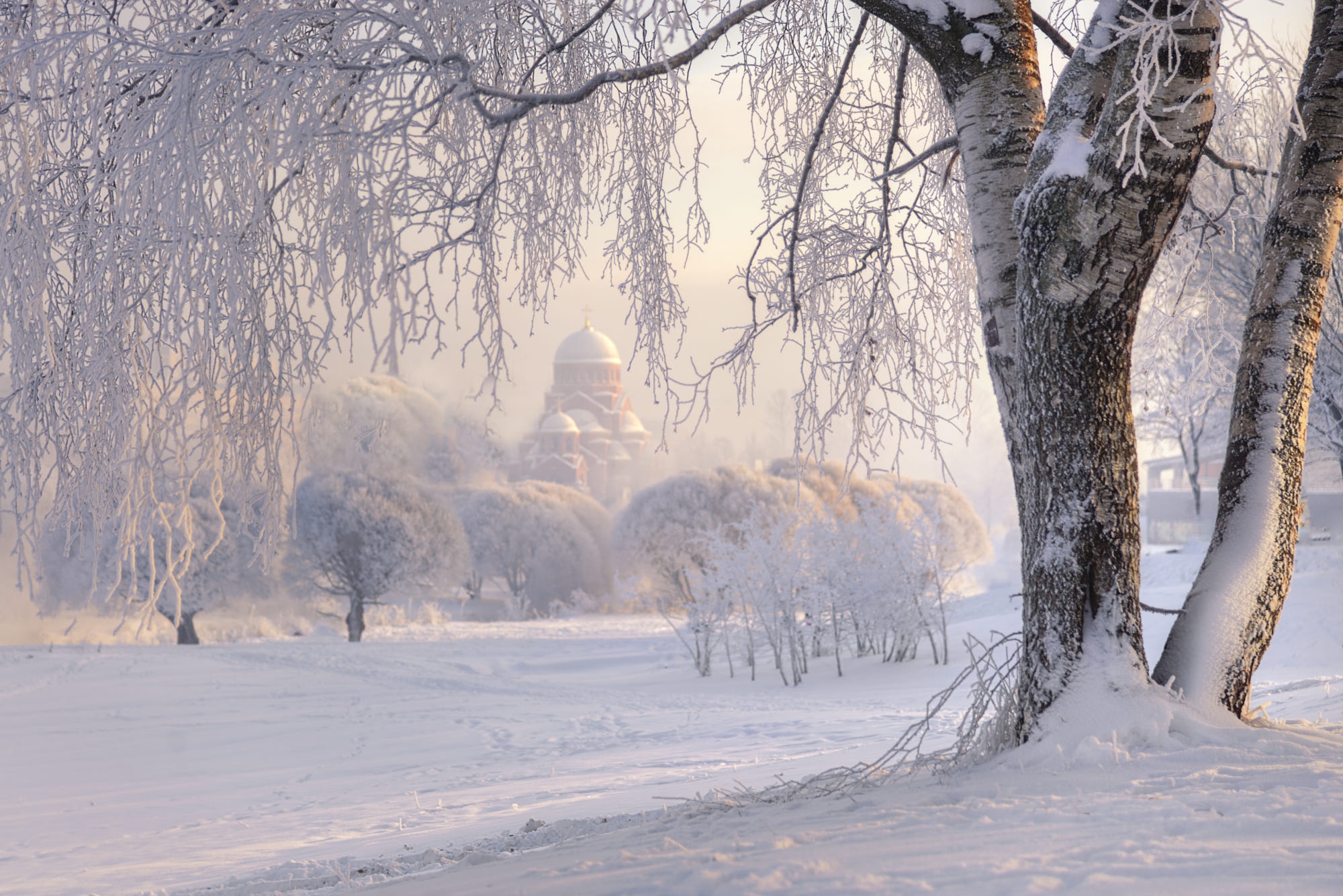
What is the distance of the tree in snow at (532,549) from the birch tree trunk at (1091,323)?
2528 cm

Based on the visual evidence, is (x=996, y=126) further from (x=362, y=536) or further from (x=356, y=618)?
(x=356, y=618)

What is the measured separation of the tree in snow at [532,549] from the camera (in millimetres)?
27719

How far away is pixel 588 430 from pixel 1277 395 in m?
50.0

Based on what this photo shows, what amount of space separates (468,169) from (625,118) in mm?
1232

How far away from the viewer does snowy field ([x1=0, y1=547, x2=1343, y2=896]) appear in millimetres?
1930

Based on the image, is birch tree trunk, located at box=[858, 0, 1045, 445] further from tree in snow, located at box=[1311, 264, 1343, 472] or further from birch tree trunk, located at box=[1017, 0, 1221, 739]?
tree in snow, located at box=[1311, 264, 1343, 472]

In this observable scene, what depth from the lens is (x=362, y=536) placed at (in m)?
22.6

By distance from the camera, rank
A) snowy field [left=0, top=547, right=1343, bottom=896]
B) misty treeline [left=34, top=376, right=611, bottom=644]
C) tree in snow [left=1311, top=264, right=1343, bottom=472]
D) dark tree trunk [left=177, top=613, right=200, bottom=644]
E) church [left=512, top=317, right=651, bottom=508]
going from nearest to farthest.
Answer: snowy field [left=0, top=547, right=1343, bottom=896]
tree in snow [left=1311, top=264, right=1343, bottom=472]
misty treeline [left=34, top=376, right=611, bottom=644]
dark tree trunk [left=177, top=613, right=200, bottom=644]
church [left=512, top=317, right=651, bottom=508]

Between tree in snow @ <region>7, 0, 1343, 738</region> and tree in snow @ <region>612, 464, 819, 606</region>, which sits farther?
tree in snow @ <region>612, 464, 819, 606</region>

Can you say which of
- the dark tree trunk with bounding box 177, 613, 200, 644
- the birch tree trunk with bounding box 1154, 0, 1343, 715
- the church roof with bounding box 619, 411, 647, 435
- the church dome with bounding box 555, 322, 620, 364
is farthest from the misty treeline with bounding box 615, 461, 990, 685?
the church dome with bounding box 555, 322, 620, 364

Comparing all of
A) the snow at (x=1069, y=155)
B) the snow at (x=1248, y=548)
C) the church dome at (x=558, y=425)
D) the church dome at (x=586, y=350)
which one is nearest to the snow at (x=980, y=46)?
the snow at (x=1069, y=155)

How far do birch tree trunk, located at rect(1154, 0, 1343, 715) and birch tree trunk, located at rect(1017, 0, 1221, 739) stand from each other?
465 millimetres

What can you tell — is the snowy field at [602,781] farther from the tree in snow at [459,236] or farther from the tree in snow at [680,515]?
the tree in snow at [680,515]

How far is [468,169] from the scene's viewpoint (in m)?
3.07
